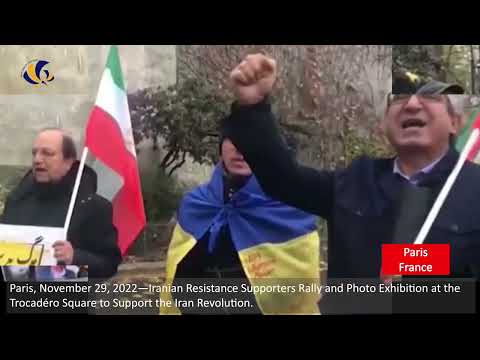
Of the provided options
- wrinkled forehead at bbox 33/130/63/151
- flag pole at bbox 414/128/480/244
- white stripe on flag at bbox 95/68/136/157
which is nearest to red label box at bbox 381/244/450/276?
flag pole at bbox 414/128/480/244

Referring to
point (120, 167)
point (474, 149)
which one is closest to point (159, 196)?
point (120, 167)

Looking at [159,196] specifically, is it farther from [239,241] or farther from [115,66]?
[115,66]

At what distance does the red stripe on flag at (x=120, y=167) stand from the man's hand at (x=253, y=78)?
2.46 ft

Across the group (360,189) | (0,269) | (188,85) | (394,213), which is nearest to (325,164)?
(360,189)

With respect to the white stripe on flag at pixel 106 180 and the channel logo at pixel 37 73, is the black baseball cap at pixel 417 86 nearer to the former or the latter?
the white stripe on flag at pixel 106 180

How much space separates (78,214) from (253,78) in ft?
4.35

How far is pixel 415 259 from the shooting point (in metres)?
3.65

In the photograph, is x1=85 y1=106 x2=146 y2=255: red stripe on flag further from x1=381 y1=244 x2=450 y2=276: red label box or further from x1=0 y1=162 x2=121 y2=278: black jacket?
x1=381 y1=244 x2=450 y2=276: red label box

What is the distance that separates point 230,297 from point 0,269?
141cm

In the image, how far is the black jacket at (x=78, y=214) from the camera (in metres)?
3.67

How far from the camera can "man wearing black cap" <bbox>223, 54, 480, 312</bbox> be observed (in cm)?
349

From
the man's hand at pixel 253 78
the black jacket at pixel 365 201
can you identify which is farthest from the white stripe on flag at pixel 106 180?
the man's hand at pixel 253 78

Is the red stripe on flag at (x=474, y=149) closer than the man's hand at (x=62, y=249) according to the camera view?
Yes

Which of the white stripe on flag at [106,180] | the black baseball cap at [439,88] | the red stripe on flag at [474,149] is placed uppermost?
the black baseball cap at [439,88]
